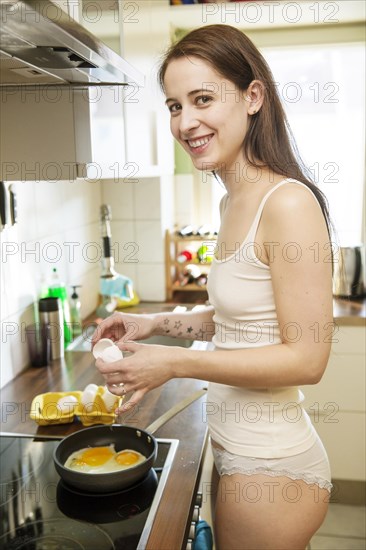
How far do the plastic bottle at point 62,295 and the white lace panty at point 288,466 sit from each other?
967 millimetres

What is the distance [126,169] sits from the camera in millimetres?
1479

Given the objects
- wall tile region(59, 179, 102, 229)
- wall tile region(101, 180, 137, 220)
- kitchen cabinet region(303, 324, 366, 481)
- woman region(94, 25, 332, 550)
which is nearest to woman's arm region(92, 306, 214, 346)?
woman region(94, 25, 332, 550)

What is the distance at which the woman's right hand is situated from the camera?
118 cm

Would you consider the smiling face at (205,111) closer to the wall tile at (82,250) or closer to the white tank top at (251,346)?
the white tank top at (251,346)

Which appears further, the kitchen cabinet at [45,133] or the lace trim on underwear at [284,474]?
the kitchen cabinet at [45,133]

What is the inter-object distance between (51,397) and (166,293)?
3.93 feet

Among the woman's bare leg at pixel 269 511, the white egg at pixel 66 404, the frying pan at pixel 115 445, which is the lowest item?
the woman's bare leg at pixel 269 511

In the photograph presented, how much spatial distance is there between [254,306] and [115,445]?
468 millimetres

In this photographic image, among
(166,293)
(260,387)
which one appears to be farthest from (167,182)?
(260,387)

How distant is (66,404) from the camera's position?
133 centimetres

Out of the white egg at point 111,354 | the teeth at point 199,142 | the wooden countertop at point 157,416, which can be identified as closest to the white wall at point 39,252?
the wooden countertop at point 157,416

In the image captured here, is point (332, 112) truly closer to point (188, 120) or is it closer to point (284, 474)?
point (188, 120)

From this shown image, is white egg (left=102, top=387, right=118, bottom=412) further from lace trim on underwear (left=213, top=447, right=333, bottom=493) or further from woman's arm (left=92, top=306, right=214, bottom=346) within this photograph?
lace trim on underwear (left=213, top=447, right=333, bottom=493)

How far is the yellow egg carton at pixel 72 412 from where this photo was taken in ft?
4.28
